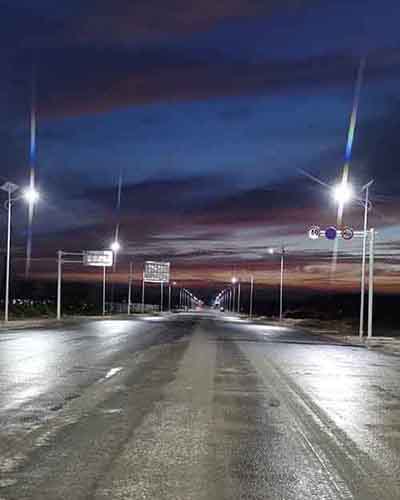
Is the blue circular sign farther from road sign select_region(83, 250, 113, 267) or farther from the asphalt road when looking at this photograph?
road sign select_region(83, 250, 113, 267)

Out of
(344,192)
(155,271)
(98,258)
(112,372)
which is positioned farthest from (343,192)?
(155,271)

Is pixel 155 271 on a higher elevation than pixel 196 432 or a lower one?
higher

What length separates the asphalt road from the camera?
23.3 ft

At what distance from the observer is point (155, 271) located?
113 meters

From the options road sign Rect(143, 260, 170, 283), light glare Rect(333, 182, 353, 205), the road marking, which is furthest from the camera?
road sign Rect(143, 260, 170, 283)

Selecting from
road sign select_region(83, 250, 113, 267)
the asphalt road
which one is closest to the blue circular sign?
the asphalt road

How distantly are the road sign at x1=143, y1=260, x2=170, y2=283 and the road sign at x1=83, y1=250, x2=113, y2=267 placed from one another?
3282 centimetres

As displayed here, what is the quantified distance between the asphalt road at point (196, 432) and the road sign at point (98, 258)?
5907cm

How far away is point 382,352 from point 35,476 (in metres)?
23.7

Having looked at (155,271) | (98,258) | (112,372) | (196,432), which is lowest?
(112,372)

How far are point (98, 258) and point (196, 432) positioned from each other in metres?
69.6

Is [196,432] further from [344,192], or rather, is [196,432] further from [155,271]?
[155,271]

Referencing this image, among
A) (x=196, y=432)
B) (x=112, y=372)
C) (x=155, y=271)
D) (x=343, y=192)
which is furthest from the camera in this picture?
(x=155, y=271)

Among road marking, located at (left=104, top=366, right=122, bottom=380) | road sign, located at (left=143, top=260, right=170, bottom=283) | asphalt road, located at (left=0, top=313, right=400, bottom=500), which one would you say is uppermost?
road sign, located at (left=143, top=260, right=170, bottom=283)
